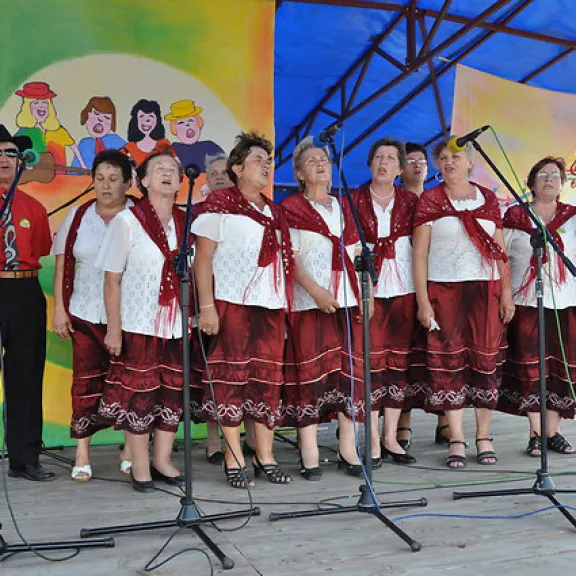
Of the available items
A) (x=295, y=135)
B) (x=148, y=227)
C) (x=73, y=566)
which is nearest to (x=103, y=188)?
(x=148, y=227)

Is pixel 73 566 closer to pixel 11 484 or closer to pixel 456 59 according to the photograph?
pixel 11 484

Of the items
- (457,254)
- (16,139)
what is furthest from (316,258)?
(16,139)

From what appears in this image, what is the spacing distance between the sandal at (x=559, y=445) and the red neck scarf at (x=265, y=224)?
67.9 inches

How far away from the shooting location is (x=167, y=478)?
3105 millimetres

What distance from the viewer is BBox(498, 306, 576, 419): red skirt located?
3.62 meters

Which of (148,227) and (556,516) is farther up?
(148,227)

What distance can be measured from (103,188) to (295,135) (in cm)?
721

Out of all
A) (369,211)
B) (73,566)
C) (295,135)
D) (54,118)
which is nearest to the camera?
(73,566)

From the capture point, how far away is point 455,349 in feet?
11.2

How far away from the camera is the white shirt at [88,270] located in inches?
127

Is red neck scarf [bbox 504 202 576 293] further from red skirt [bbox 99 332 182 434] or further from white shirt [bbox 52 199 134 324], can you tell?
white shirt [bbox 52 199 134 324]

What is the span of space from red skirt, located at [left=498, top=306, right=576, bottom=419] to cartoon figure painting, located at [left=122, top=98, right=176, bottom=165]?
223cm

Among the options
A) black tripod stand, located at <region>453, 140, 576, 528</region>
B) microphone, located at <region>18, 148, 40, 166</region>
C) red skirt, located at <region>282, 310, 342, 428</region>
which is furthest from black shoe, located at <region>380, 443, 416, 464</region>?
microphone, located at <region>18, 148, 40, 166</region>

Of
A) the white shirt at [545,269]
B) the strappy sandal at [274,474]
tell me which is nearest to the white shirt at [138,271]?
the strappy sandal at [274,474]
